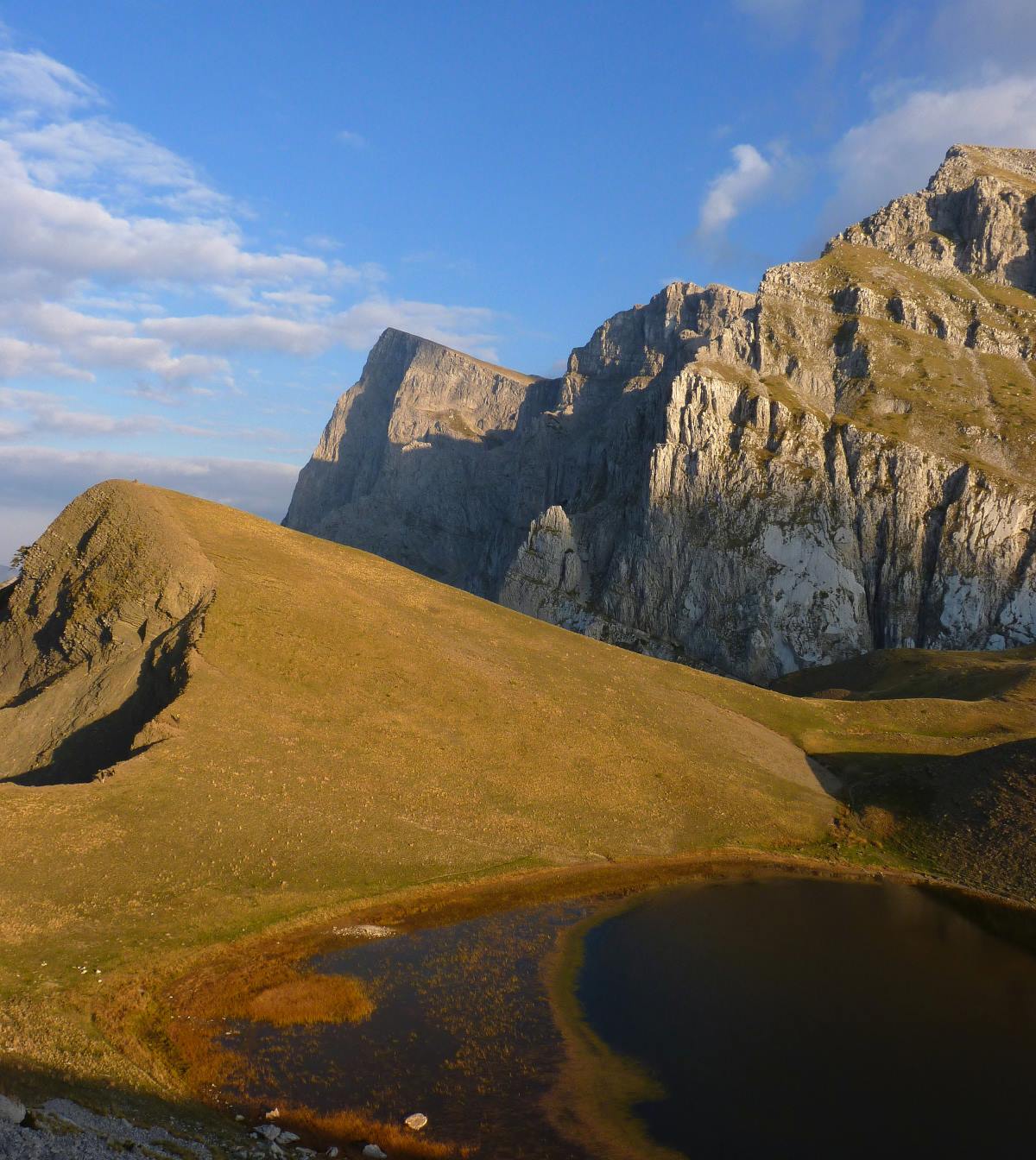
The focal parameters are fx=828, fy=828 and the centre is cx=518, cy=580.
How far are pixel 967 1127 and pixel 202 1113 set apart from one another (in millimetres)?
27363

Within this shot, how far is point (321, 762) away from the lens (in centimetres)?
6297

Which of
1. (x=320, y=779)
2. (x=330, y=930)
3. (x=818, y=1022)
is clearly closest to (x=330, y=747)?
(x=320, y=779)

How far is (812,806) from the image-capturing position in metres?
74.6

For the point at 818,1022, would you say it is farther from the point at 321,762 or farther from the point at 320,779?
the point at 321,762

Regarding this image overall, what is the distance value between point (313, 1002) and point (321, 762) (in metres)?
26.1

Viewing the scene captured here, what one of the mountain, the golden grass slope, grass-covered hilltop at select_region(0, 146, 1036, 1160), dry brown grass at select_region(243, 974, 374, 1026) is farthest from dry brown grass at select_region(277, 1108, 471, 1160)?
the mountain

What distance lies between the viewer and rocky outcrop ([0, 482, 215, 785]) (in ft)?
212

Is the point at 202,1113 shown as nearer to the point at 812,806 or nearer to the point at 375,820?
the point at 375,820

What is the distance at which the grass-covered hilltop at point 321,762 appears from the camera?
44562mm

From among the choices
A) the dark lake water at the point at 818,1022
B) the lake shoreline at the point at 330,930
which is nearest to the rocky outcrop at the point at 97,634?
the lake shoreline at the point at 330,930

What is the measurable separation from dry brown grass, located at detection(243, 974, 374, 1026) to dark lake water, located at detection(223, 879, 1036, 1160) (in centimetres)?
81

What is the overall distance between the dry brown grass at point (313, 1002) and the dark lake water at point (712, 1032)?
0.81m

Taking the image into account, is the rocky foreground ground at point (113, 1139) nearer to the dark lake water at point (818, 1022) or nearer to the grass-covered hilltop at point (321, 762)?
the grass-covered hilltop at point (321, 762)

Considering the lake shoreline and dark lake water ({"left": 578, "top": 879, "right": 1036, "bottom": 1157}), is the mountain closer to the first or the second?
the lake shoreline
